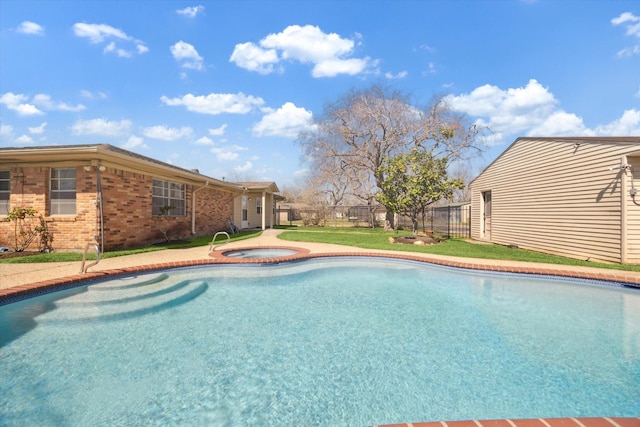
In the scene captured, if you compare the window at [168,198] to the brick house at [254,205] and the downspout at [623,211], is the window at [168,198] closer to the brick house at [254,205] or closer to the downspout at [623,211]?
the brick house at [254,205]

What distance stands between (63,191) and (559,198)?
51.4 ft

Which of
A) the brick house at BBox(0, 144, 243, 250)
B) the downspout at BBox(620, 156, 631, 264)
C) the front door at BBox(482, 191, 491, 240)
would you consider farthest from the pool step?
the front door at BBox(482, 191, 491, 240)

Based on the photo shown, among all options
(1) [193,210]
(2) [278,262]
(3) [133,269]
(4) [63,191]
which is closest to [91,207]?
(4) [63,191]

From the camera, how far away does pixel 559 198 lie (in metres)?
9.66

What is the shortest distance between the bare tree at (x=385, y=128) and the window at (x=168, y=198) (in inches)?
539

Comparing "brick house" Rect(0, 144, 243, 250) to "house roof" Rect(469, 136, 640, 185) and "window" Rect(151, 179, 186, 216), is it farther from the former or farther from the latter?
"house roof" Rect(469, 136, 640, 185)

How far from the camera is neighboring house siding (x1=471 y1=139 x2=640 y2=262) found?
798 cm

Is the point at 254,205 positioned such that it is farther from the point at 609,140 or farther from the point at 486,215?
the point at 609,140

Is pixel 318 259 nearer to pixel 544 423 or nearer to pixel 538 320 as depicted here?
pixel 538 320

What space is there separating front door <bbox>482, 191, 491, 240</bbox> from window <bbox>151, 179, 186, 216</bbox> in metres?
14.2

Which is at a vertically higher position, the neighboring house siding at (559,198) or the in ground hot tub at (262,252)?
the neighboring house siding at (559,198)

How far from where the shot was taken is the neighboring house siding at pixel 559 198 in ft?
26.2

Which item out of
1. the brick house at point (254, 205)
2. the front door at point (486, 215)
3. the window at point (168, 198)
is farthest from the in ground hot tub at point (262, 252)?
the front door at point (486, 215)

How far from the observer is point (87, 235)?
8688 mm
